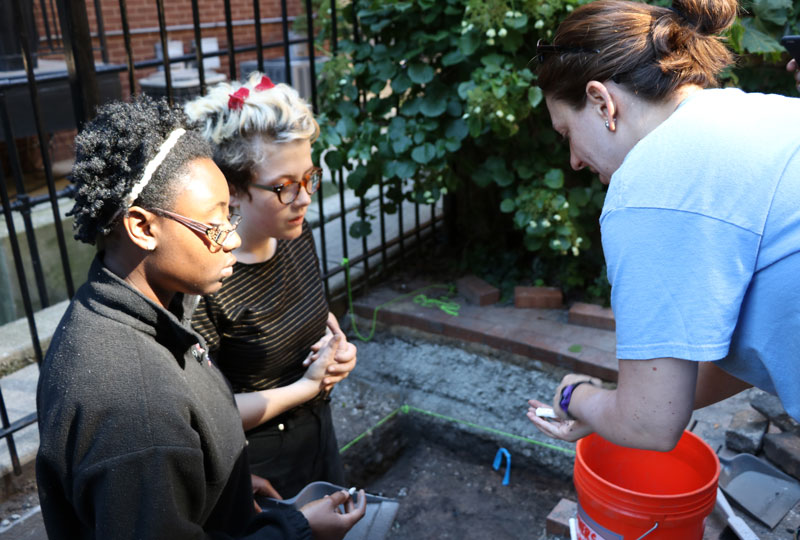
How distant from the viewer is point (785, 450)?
8.49ft

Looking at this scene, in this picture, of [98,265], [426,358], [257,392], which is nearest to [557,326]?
[426,358]

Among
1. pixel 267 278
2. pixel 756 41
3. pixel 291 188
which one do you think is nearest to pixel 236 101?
pixel 291 188

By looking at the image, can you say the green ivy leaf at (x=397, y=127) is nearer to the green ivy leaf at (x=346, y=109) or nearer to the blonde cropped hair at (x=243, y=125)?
the green ivy leaf at (x=346, y=109)

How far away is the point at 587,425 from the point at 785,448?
1.36 meters

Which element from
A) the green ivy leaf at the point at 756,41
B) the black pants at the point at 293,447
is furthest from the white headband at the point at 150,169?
the green ivy leaf at the point at 756,41

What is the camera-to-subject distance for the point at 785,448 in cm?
260

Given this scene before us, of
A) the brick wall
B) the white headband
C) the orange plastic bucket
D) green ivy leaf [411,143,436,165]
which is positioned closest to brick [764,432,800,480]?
the orange plastic bucket

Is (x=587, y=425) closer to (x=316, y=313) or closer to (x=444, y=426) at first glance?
(x=316, y=313)

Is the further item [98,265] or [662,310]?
[98,265]

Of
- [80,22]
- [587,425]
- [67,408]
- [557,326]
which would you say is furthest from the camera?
[557,326]

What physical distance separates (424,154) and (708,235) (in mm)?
2416

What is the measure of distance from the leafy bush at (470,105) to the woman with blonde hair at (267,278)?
1473mm

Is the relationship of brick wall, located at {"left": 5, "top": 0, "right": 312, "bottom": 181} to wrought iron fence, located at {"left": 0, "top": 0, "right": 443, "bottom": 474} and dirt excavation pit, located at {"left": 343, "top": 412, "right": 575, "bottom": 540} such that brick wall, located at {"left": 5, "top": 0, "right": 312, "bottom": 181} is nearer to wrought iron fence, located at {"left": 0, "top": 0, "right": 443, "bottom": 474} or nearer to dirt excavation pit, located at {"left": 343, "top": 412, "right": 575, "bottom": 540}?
wrought iron fence, located at {"left": 0, "top": 0, "right": 443, "bottom": 474}

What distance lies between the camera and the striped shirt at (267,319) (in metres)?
1.91
